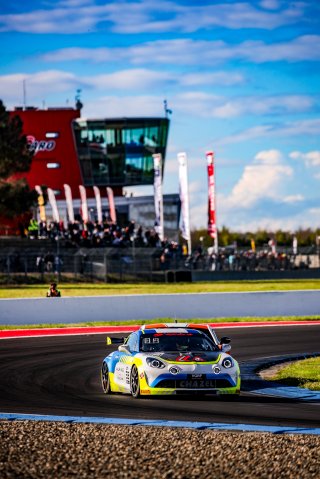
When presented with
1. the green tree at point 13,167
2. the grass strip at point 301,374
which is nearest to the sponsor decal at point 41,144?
the green tree at point 13,167

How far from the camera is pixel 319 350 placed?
75.5 ft

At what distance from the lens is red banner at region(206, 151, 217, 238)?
190 ft

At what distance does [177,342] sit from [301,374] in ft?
10.3

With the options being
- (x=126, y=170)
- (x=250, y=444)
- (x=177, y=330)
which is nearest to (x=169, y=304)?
(x=177, y=330)

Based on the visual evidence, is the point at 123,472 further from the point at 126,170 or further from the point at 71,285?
the point at 126,170

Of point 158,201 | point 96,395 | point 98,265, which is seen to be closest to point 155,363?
point 96,395

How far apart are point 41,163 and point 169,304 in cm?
6390

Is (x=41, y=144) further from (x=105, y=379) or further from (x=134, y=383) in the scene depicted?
(x=134, y=383)

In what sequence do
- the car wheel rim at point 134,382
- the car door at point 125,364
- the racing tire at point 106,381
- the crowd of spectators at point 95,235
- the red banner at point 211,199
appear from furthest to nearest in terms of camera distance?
the red banner at point 211,199, the crowd of spectators at point 95,235, the racing tire at point 106,381, the car door at point 125,364, the car wheel rim at point 134,382

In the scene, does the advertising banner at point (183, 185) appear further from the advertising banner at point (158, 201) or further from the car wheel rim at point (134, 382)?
the car wheel rim at point (134, 382)

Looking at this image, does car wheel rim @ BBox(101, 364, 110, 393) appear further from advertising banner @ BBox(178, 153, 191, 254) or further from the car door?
advertising banner @ BBox(178, 153, 191, 254)

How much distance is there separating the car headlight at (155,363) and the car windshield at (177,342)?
56cm

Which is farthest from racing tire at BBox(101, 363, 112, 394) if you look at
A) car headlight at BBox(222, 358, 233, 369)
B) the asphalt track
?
car headlight at BBox(222, 358, 233, 369)

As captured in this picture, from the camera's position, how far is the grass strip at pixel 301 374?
16344 millimetres
